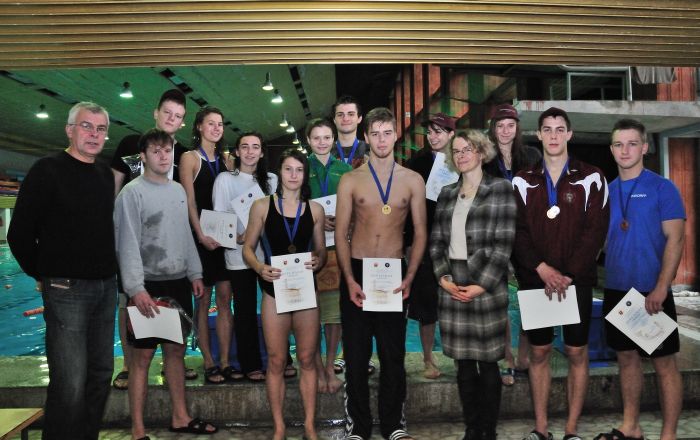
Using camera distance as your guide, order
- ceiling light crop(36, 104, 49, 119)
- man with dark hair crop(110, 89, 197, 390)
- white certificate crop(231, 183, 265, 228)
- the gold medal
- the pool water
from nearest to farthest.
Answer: the gold medal → man with dark hair crop(110, 89, 197, 390) → white certificate crop(231, 183, 265, 228) → the pool water → ceiling light crop(36, 104, 49, 119)

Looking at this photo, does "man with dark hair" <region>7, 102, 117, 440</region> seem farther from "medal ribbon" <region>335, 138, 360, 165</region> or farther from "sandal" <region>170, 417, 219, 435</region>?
"medal ribbon" <region>335, 138, 360, 165</region>

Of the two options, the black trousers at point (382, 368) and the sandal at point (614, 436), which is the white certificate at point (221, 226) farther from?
the sandal at point (614, 436)

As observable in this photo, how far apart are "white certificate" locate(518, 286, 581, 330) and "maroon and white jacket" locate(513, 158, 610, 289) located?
0.30 ft

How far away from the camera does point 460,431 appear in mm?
3352

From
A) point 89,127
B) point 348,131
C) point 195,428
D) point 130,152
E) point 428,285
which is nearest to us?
point 89,127

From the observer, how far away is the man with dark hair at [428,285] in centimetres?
363

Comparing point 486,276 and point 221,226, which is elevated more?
point 221,226

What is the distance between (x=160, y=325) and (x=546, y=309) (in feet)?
A: 7.74

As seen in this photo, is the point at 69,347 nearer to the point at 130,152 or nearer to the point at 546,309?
the point at 130,152

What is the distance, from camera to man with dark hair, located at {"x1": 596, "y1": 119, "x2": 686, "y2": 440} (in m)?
2.87

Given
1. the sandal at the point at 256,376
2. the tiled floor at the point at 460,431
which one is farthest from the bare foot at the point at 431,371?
the sandal at the point at 256,376

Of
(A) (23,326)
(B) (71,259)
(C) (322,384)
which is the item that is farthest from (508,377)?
(A) (23,326)

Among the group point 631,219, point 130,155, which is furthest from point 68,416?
point 631,219

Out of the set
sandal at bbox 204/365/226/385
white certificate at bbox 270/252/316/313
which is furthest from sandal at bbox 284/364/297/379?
white certificate at bbox 270/252/316/313
